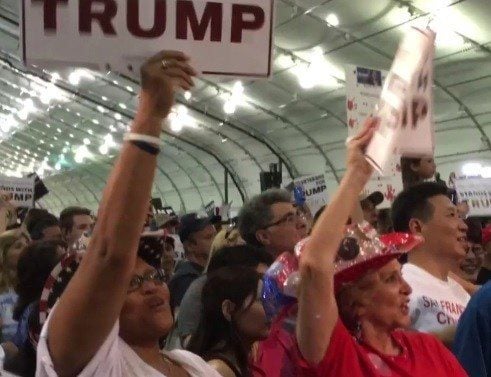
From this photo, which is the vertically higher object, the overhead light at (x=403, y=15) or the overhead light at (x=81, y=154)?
the overhead light at (x=81, y=154)

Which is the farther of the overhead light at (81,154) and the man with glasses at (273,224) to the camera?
the overhead light at (81,154)

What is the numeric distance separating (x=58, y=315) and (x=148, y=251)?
2.33 feet

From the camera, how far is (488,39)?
10508mm

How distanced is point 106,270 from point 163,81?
0.40m

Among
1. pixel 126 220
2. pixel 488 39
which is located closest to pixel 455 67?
pixel 488 39

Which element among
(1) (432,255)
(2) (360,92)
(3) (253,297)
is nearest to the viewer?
(3) (253,297)

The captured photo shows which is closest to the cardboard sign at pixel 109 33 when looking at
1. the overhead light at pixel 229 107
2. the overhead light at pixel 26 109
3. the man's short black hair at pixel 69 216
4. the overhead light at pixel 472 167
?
the man's short black hair at pixel 69 216

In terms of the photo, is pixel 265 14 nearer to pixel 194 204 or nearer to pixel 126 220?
pixel 126 220

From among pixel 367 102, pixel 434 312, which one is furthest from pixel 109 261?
pixel 367 102

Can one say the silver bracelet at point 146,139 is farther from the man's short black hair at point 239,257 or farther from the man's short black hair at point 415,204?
the man's short black hair at point 415,204

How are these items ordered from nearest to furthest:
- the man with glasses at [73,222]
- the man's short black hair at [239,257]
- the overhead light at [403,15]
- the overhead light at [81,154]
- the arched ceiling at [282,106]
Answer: the man's short black hair at [239,257]
the man with glasses at [73,222]
the overhead light at [403,15]
the arched ceiling at [282,106]
the overhead light at [81,154]

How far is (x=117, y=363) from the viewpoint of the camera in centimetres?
176

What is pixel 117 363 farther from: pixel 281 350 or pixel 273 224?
pixel 273 224

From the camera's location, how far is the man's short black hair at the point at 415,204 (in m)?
3.48
